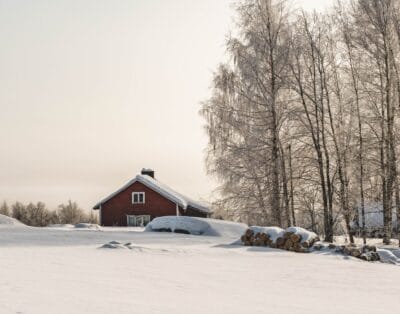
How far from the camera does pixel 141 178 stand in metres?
42.4

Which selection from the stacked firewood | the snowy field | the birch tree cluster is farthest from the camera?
the birch tree cluster

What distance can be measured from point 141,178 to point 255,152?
69.2 feet

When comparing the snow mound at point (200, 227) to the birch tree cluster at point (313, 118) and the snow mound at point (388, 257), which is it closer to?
the birch tree cluster at point (313, 118)

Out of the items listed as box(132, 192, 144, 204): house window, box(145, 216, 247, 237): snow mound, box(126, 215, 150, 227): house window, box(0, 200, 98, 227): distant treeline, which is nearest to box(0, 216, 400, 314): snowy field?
box(145, 216, 247, 237): snow mound

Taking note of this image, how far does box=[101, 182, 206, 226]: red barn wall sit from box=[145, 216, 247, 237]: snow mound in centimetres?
1980

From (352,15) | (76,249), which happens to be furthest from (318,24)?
(76,249)

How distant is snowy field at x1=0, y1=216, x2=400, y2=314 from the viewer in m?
7.20

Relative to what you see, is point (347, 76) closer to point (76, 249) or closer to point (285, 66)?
point (285, 66)

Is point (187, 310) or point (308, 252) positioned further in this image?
point (308, 252)

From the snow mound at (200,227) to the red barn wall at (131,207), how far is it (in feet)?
65.0

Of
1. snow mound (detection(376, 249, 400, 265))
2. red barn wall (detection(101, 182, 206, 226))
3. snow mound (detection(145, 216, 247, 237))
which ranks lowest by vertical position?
snow mound (detection(376, 249, 400, 265))

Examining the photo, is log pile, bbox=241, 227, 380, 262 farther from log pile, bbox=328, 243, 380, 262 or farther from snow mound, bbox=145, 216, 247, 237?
snow mound, bbox=145, 216, 247, 237

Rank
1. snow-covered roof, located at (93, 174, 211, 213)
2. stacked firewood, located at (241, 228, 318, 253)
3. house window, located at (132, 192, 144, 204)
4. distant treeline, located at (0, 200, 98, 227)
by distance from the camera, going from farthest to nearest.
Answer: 1. distant treeline, located at (0, 200, 98, 227)
2. house window, located at (132, 192, 144, 204)
3. snow-covered roof, located at (93, 174, 211, 213)
4. stacked firewood, located at (241, 228, 318, 253)

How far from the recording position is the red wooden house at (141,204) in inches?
1630
